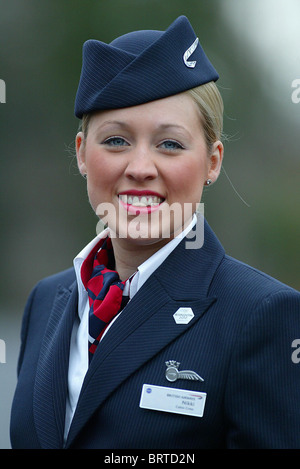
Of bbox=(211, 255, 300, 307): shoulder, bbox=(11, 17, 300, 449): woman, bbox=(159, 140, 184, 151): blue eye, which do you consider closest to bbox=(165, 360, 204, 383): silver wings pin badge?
bbox=(11, 17, 300, 449): woman

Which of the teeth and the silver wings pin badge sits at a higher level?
the teeth

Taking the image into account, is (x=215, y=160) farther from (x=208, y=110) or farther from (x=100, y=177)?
(x=100, y=177)

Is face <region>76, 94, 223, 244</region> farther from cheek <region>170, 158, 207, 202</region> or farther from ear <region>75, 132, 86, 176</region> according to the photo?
ear <region>75, 132, 86, 176</region>

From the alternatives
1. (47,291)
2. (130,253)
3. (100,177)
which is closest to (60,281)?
(47,291)

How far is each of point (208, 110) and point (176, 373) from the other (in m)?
0.86

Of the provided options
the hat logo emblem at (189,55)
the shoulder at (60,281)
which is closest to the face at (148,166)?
the hat logo emblem at (189,55)

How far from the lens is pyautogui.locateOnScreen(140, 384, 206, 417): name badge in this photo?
180 cm

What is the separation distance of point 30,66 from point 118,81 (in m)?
7.70

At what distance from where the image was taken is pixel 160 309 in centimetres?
199

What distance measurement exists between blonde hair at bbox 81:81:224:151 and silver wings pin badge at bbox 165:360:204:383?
737 mm

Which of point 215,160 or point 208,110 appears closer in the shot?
point 208,110

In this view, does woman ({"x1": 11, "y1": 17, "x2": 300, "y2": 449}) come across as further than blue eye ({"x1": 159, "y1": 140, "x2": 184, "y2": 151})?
No
